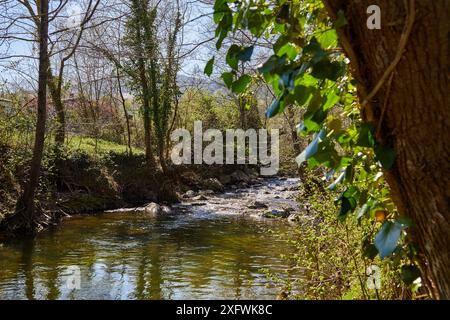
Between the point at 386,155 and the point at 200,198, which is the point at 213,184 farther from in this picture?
the point at 386,155

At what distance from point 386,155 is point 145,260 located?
23.1ft

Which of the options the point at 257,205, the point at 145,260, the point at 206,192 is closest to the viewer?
the point at 145,260

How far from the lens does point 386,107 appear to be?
44.7 inches

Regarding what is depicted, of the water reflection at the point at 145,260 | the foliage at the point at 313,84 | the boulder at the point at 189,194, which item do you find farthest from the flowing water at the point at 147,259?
the boulder at the point at 189,194

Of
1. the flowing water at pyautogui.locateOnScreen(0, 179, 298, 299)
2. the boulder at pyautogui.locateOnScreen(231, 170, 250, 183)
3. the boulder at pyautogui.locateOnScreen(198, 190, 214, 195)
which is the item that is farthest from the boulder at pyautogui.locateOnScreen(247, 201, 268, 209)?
the boulder at pyautogui.locateOnScreen(231, 170, 250, 183)

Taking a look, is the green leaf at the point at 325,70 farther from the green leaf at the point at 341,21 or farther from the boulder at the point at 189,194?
the boulder at the point at 189,194

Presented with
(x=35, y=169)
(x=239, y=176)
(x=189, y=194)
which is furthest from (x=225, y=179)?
(x=35, y=169)

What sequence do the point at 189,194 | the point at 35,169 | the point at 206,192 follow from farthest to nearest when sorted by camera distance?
the point at 206,192
the point at 189,194
the point at 35,169

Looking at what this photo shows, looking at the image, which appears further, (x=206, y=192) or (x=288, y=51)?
(x=206, y=192)

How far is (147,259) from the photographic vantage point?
7.76 meters

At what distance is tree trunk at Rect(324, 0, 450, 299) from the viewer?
1.07 m

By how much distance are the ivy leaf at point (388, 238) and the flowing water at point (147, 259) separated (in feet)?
10.8
